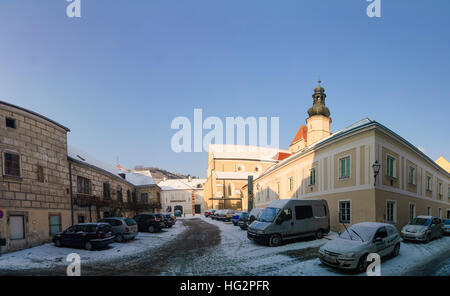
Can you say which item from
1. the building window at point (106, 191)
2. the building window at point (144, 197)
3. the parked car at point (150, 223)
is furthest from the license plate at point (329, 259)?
the building window at point (144, 197)

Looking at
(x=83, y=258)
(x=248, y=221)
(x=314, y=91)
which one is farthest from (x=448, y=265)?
(x=314, y=91)

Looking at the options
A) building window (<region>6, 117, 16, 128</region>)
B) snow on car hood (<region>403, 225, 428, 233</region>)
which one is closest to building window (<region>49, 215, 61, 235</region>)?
building window (<region>6, 117, 16, 128</region>)

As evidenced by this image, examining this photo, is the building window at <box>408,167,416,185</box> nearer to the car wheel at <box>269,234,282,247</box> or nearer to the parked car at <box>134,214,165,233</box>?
the car wheel at <box>269,234,282,247</box>

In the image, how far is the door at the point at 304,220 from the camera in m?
12.6

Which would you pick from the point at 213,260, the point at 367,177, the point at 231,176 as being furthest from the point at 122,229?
the point at 231,176

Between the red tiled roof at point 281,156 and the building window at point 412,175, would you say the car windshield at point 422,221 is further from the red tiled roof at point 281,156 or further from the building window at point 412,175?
the red tiled roof at point 281,156

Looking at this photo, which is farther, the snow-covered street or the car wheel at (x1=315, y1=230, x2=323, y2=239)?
the car wheel at (x1=315, y1=230, x2=323, y2=239)

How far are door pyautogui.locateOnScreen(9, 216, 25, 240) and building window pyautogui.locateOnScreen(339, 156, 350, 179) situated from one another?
64.5ft

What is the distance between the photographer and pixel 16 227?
39.6 feet

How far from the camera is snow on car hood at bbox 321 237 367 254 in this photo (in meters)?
7.48

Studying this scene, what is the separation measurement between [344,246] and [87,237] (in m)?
12.2

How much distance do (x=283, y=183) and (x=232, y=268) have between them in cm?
1754

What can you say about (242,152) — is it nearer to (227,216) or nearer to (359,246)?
(227,216)

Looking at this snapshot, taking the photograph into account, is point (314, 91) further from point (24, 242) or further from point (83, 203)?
point (24, 242)
